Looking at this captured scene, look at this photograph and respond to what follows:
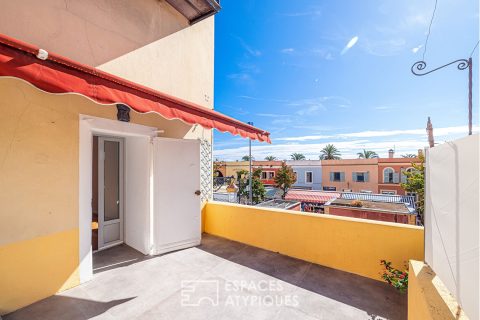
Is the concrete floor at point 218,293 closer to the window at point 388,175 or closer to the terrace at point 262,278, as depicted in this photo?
the terrace at point 262,278

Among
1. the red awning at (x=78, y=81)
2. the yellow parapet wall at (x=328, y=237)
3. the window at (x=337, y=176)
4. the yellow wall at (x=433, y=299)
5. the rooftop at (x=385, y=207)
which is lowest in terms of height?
the rooftop at (x=385, y=207)

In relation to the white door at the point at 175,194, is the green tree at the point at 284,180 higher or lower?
lower

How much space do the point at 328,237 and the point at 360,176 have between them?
3837 cm

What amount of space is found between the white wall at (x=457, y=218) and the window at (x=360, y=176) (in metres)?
40.2

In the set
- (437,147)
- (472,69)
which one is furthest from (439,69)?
(437,147)

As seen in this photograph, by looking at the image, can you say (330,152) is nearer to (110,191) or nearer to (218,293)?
(110,191)

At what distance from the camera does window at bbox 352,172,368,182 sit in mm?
36594

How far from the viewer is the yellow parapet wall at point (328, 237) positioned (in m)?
3.96

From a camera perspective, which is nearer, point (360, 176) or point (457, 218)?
point (457, 218)

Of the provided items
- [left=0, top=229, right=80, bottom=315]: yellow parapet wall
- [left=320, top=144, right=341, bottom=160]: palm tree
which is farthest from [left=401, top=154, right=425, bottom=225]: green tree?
[left=320, top=144, right=341, bottom=160]: palm tree

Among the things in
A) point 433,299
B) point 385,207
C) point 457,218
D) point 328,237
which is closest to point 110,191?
point 328,237

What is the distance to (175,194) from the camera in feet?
18.4

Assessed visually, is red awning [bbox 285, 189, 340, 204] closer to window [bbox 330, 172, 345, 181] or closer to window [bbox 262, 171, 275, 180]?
window [bbox 330, 172, 345, 181]

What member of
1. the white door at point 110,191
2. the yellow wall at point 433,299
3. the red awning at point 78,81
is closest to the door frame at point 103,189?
the white door at point 110,191
